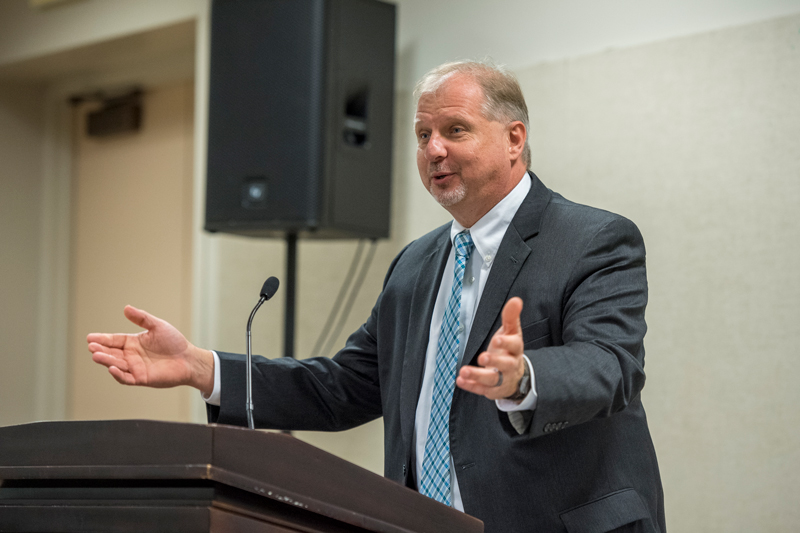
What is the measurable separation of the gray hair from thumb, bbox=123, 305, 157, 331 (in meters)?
0.75

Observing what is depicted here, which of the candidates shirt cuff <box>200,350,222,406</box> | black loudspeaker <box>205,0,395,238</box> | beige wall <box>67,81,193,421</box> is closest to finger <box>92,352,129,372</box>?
shirt cuff <box>200,350,222,406</box>

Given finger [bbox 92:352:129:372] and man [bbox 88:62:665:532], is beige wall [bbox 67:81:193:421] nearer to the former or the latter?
man [bbox 88:62:665:532]

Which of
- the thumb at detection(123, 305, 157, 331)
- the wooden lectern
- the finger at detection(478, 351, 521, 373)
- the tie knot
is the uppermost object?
the tie knot

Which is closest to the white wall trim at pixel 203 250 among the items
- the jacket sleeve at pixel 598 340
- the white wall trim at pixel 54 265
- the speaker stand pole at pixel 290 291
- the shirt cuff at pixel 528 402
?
the speaker stand pole at pixel 290 291

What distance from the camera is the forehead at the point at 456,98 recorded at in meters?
1.69

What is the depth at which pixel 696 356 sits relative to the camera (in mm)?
2531

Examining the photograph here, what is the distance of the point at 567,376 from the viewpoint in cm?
114

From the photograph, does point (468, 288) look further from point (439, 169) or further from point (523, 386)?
point (523, 386)

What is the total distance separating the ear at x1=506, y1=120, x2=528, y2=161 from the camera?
1.73m

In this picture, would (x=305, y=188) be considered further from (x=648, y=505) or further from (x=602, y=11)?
(x=648, y=505)

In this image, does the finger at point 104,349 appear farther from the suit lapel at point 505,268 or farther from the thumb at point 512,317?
the thumb at point 512,317

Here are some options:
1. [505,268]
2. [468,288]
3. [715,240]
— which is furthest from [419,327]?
[715,240]

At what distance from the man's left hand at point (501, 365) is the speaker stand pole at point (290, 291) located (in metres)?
1.88

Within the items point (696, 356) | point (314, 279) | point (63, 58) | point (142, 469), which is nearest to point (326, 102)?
point (314, 279)
